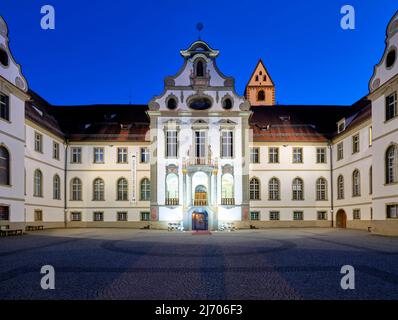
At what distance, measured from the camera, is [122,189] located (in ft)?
157

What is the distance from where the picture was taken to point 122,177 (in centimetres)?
4794

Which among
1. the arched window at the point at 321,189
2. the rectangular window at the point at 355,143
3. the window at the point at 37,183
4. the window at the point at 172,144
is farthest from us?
the arched window at the point at 321,189

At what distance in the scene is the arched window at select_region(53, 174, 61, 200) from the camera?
1753 inches

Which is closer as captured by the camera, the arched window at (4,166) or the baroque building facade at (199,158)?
the arched window at (4,166)

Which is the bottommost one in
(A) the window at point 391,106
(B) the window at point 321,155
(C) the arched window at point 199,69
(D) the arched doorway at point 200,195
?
→ (D) the arched doorway at point 200,195

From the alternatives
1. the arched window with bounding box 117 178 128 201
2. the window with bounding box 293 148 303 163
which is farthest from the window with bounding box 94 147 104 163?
the window with bounding box 293 148 303 163

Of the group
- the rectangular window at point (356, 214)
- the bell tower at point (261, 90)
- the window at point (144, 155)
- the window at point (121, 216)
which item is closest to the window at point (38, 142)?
the window at point (144, 155)

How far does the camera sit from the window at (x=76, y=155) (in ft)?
157

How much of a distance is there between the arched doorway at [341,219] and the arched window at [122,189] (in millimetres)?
23098

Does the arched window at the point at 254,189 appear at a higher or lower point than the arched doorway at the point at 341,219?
higher

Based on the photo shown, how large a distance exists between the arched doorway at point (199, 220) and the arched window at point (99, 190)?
37.4 feet

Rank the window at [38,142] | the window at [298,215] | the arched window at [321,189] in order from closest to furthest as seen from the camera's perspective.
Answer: the window at [38,142]
the window at [298,215]
the arched window at [321,189]

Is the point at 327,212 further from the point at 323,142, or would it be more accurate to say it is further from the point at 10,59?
the point at 10,59

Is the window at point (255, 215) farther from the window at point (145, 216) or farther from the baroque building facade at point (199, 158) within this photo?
the window at point (145, 216)
